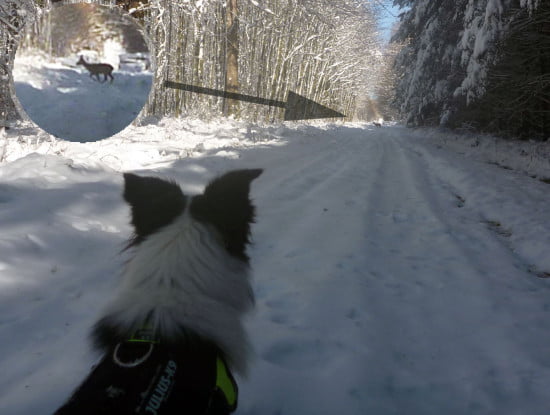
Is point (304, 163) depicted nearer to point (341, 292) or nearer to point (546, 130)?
point (341, 292)

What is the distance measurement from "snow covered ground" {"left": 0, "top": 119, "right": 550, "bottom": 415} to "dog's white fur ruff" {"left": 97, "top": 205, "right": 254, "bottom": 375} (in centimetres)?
50

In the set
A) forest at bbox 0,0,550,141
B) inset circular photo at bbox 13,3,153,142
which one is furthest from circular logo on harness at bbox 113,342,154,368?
forest at bbox 0,0,550,141

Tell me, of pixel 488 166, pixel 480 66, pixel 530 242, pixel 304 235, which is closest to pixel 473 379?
pixel 304 235

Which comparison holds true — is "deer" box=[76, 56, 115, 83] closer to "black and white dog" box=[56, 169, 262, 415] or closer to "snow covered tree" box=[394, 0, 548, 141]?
"black and white dog" box=[56, 169, 262, 415]

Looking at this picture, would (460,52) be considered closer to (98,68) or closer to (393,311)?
(393,311)

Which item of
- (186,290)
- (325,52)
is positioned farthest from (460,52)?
(186,290)

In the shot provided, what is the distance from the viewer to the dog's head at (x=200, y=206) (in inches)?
53.0

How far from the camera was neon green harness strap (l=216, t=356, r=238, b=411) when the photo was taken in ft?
3.43

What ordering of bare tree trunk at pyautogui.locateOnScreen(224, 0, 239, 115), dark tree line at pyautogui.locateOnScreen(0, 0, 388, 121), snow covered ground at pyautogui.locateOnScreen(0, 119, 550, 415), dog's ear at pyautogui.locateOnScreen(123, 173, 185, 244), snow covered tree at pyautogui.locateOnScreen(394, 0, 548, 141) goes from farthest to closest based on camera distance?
bare tree trunk at pyautogui.locateOnScreen(224, 0, 239, 115)
dark tree line at pyautogui.locateOnScreen(0, 0, 388, 121)
snow covered tree at pyautogui.locateOnScreen(394, 0, 548, 141)
snow covered ground at pyautogui.locateOnScreen(0, 119, 550, 415)
dog's ear at pyautogui.locateOnScreen(123, 173, 185, 244)

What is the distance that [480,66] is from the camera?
9.10 metres

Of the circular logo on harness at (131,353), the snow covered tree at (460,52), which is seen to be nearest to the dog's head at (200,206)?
the circular logo on harness at (131,353)

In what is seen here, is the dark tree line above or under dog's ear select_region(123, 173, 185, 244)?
above

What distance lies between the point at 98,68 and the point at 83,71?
0.14 m

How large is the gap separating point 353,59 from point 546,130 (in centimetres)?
2457
